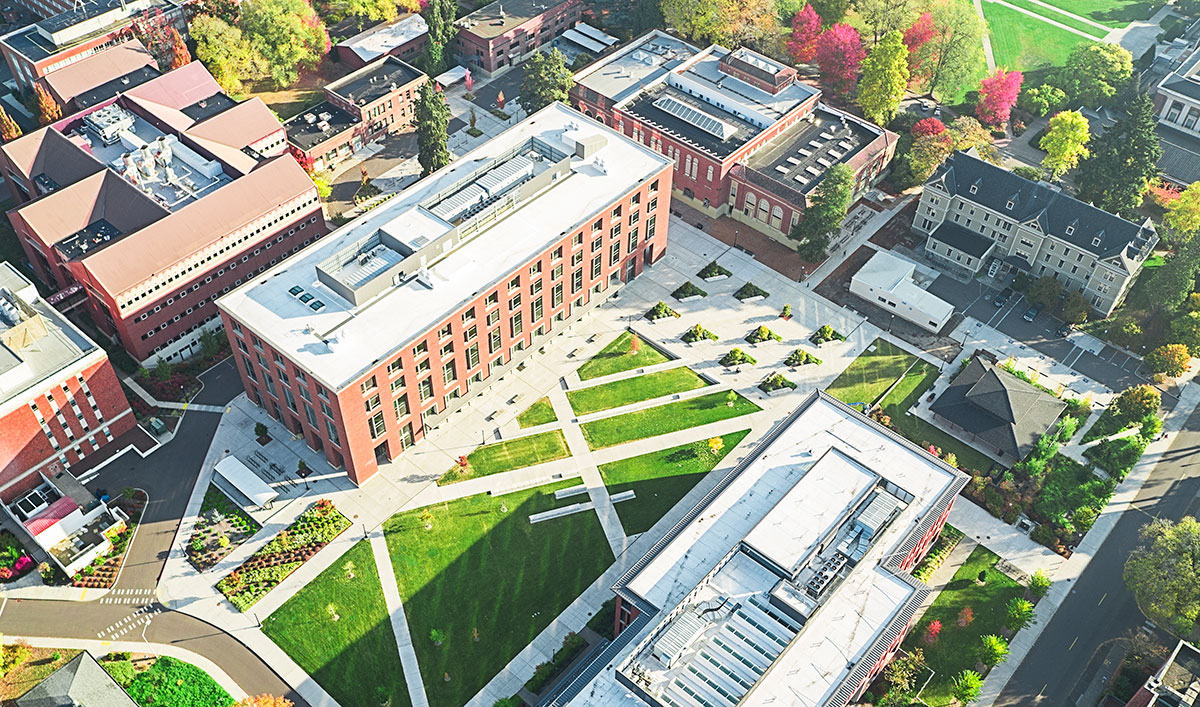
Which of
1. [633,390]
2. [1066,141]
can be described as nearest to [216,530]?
[633,390]

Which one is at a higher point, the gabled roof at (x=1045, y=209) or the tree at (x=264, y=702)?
the gabled roof at (x=1045, y=209)

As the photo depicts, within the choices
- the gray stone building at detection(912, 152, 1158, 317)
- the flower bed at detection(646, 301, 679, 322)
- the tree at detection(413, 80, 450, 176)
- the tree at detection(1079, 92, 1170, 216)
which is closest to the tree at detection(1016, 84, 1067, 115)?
the tree at detection(1079, 92, 1170, 216)

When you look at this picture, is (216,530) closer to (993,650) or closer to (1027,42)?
(993,650)

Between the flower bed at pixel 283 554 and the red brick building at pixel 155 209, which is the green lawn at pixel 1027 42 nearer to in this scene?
the red brick building at pixel 155 209

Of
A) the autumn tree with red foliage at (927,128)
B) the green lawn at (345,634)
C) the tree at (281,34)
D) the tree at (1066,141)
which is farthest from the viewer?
the tree at (281,34)

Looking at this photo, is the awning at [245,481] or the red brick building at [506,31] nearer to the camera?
the awning at [245,481]

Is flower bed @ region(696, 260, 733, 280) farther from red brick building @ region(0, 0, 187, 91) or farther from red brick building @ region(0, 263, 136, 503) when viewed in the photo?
red brick building @ region(0, 0, 187, 91)

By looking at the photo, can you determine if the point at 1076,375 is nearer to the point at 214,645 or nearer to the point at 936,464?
the point at 936,464

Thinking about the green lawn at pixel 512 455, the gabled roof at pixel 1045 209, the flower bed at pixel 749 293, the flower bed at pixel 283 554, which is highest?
the gabled roof at pixel 1045 209

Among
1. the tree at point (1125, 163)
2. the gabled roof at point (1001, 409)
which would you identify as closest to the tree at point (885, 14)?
the tree at point (1125, 163)
